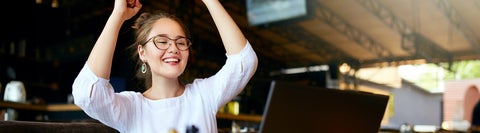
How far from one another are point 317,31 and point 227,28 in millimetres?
12705

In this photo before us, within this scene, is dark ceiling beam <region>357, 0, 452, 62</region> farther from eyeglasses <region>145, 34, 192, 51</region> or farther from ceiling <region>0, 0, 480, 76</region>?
eyeglasses <region>145, 34, 192, 51</region>

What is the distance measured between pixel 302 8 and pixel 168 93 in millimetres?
6516

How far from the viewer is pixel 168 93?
129 centimetres

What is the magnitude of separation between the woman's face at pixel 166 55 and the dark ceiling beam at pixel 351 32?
10.9 metres

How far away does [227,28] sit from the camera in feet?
4.08

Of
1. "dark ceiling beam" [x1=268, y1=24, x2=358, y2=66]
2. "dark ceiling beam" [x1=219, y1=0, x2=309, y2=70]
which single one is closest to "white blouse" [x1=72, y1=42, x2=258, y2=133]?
"dark ceiling beam" [x1=219, y1=0, x2=309, y2=70]

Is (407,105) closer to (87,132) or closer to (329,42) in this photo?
(329,42)

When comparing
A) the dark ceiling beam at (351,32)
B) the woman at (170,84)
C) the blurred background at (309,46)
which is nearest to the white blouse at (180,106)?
the woman at (170,84)

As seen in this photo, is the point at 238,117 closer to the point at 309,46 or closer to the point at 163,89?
the point at 163,89

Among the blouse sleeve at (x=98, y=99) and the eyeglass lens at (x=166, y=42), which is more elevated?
the eyeglass lens at (x=166, y=42)

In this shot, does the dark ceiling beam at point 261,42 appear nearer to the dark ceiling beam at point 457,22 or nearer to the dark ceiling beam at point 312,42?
the dark ceiling beam at point 312,42

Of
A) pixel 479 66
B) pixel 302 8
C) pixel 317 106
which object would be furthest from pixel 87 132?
pixel 479 66

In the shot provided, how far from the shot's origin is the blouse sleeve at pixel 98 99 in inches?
43.8

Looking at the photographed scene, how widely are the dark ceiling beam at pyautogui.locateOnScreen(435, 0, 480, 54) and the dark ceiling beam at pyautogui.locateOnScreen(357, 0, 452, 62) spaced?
37.3 inches
